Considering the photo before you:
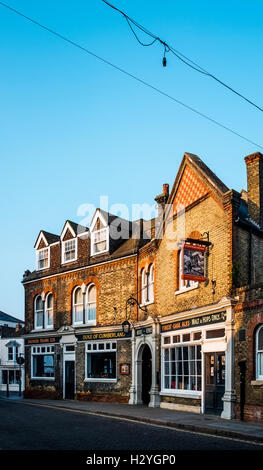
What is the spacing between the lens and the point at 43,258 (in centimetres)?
3397

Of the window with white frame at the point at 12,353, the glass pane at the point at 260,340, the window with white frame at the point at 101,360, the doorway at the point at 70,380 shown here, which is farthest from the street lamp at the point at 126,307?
the window with white frame at the point at 12,353

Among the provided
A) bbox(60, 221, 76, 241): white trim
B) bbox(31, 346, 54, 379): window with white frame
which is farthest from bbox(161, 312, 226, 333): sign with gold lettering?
bbox(31, 346, 54, 379): window with white frame

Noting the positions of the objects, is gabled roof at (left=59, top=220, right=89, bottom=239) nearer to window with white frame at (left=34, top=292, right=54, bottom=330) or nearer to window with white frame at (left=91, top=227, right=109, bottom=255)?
window with white frame at (left=91, top=227, right=109, bottom=255)

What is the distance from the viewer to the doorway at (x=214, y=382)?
1795 cm

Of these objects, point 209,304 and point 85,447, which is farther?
point 209,304

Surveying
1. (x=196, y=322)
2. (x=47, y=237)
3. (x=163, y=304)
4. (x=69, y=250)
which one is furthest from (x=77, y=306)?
(x=196, y=322)

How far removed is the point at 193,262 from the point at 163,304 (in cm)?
474

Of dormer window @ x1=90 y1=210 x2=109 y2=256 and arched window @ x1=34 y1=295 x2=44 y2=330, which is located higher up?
dormer window @ x1=90 y1=210 x2=109 y2=256

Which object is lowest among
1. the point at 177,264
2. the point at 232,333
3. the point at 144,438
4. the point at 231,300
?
the point at 144,438

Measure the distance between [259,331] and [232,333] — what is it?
4.11ft

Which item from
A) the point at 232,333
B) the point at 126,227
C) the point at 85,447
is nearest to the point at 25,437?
the point at 85,447

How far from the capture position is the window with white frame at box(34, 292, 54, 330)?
32.5 m

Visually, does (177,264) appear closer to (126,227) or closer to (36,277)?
(126,227)

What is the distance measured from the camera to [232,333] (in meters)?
17.3
